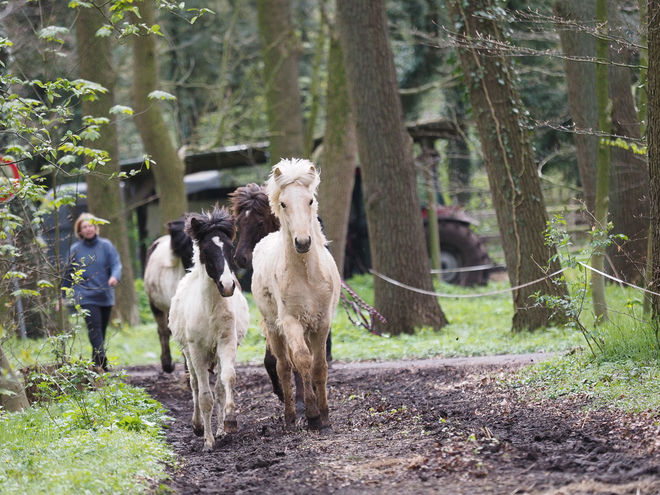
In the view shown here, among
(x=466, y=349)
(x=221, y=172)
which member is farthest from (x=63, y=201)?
(x=221, y=172)

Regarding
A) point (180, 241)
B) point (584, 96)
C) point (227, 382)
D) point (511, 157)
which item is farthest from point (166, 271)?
point (584, 96)

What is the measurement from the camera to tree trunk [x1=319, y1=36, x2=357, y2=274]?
57.3ft

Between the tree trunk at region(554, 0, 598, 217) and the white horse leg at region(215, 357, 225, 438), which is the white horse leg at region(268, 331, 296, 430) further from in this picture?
the tree trunk at region(554, 0, 598, 217)

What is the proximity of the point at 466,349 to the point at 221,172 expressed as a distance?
17163 millimetres

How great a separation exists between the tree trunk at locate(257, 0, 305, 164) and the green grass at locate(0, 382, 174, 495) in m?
11.8

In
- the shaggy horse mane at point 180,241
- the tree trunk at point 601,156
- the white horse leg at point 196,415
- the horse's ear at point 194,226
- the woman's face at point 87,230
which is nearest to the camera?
the horse's ear at point 194,226

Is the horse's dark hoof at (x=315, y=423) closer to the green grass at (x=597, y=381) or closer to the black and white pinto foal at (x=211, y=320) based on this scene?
the black and white pinto foal at (x=211, y=320)

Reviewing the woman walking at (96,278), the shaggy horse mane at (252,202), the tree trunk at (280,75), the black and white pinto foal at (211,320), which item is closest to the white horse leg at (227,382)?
the black and white pinto foal at (211,320)

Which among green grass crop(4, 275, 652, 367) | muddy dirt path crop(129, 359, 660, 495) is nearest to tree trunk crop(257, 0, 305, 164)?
green grass crop(4, 275, 652, 367)

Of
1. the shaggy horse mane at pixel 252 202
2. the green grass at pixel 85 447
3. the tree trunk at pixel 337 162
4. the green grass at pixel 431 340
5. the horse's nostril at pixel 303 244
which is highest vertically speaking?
the tree trunk at pixel 337 162

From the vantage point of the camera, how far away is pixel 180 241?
10336 millimetres

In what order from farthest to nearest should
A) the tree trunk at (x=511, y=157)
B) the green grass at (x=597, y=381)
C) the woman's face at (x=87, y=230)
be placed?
the tree trunk at (x=511, y=157), the woman's face at (x=87, y=230), the green grass at (x=597, y=381)

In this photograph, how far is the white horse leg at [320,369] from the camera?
718 cm

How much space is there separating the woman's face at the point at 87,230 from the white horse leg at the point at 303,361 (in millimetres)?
5019
